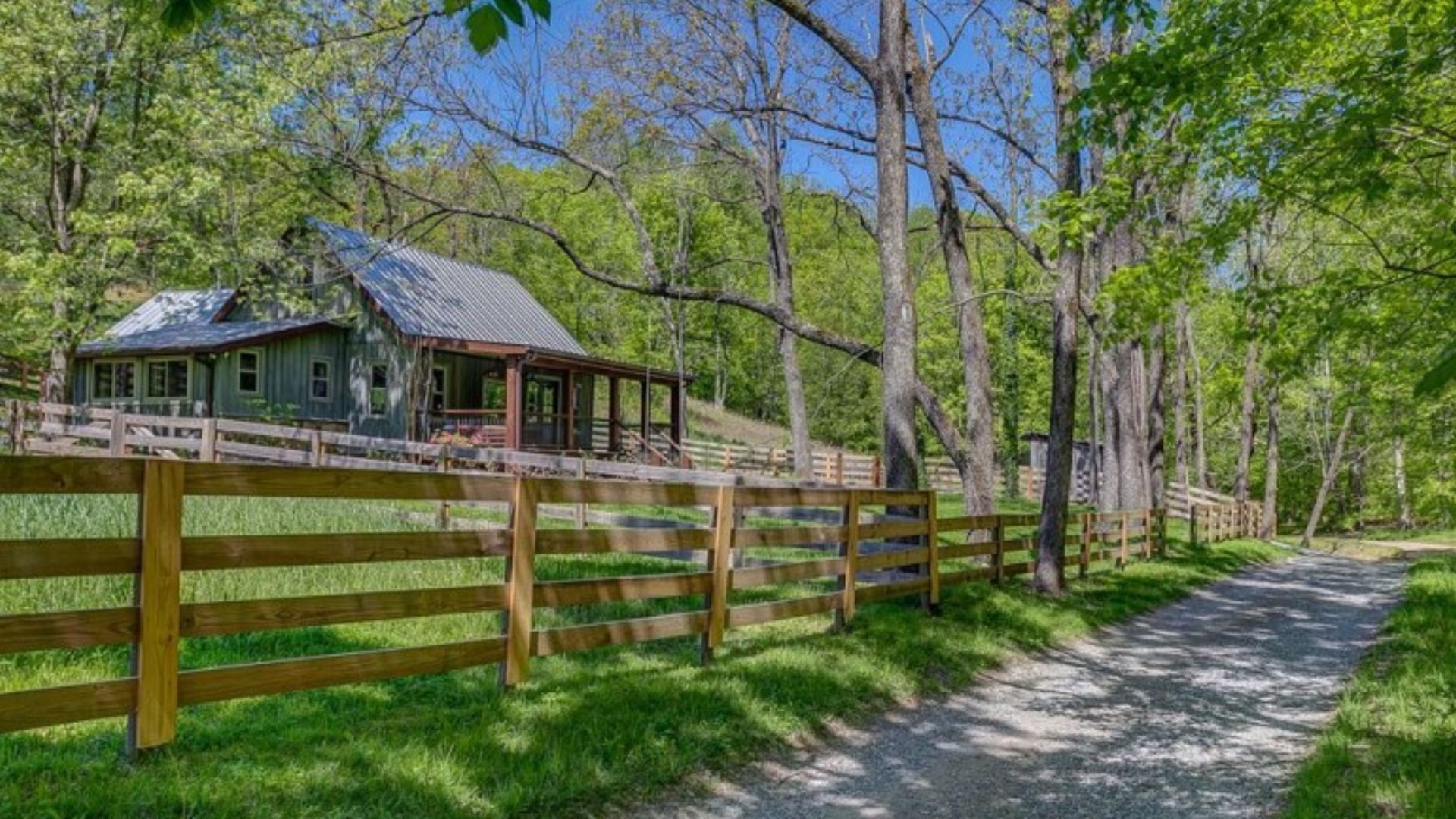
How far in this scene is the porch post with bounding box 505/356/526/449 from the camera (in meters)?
22.1

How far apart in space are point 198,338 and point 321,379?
299cm

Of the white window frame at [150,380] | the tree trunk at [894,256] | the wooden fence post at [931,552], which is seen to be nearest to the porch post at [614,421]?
the white window frame at [150,380]

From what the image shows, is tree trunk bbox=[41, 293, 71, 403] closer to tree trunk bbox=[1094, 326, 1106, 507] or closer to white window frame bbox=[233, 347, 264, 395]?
white window frame bbox=[233, 347, 264, 395]

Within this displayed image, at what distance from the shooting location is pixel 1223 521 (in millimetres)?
21797

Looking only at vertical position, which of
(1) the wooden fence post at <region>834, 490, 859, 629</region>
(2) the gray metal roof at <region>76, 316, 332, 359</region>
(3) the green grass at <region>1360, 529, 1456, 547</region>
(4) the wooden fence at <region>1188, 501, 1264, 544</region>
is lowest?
(3) the green grass at <region>1360, 529, 1456, 547</region>

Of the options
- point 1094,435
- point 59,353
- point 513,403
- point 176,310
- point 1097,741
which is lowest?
point 1097,741

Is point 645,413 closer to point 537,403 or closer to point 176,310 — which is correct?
point 537,403

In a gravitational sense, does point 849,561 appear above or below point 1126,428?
below

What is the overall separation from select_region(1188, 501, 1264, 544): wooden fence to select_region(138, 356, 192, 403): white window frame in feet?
78.6

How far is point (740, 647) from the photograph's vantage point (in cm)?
629

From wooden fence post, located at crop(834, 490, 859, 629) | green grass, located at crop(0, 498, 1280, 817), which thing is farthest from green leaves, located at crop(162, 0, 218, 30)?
wooden fence post, located at crop(834, 490, 859, 629)

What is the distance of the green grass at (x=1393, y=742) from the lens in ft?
13.3

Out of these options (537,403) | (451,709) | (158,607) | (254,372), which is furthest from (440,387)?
(158,607)

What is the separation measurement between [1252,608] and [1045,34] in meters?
7.64
